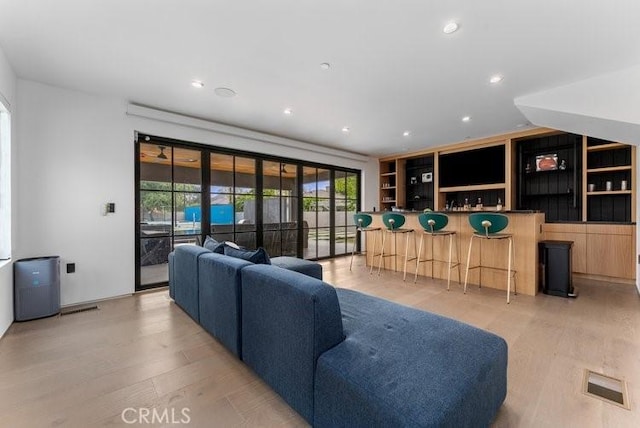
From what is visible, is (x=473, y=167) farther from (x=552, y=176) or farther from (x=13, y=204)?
(x=13, y=204)

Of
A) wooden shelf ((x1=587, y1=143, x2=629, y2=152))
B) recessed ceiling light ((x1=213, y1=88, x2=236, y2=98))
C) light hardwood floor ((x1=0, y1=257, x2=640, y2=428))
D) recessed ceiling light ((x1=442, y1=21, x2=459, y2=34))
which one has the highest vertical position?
recessed ceiling light ((x1=213, y1=88, x2=236, y2=98))

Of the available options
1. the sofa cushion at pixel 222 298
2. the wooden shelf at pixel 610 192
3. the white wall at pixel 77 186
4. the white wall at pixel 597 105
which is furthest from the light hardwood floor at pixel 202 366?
the white wall at pixel 597 105

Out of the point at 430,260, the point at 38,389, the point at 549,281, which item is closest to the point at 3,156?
the point at 38,389

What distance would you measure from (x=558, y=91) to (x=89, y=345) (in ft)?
17.5

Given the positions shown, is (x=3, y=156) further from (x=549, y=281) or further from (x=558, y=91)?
(x=549, y=281)

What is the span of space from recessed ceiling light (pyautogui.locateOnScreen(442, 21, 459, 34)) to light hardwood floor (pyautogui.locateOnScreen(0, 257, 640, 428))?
2.57 m

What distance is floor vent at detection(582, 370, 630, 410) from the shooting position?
1.62 meters

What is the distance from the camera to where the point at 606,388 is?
172cm

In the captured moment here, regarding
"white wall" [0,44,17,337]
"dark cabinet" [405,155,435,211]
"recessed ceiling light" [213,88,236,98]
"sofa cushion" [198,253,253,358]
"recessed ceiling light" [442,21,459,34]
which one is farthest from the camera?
"dark cabinet" [405,155,435,211]

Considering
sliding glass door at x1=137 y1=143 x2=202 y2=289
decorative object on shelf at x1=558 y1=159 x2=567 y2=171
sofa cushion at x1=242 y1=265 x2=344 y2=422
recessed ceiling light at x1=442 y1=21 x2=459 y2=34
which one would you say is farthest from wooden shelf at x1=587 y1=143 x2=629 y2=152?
sliding glass door at x1=137 y1=143 x2=202 y2=289

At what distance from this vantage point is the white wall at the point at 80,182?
3.03 metres

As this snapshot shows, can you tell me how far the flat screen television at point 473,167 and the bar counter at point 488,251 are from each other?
190cm

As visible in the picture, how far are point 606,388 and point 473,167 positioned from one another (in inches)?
191

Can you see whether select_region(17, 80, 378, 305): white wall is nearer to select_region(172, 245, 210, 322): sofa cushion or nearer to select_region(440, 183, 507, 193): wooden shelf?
select_region(172, 245, 210, 322): sofa cushion
